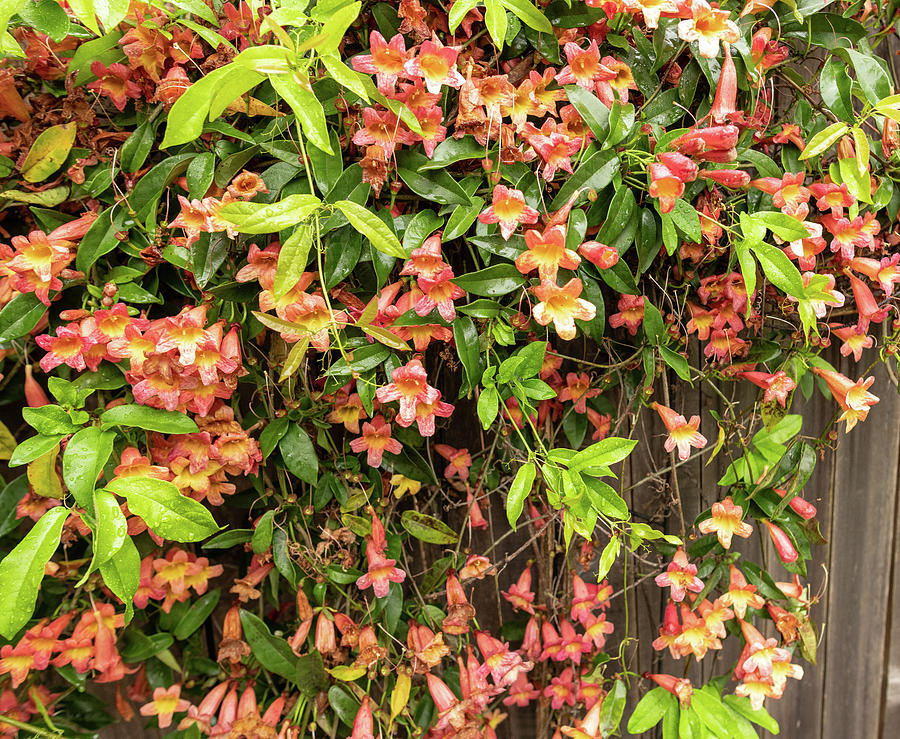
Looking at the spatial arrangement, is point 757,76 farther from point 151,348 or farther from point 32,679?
point 32,679

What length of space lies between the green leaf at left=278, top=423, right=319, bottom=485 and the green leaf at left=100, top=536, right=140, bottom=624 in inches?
9.6

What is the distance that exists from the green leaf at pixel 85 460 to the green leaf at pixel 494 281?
482 millimetres

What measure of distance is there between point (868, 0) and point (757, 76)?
40cm

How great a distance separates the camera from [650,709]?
1.08 meters

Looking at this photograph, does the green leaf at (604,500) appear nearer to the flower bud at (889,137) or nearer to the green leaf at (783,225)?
the green leaf at (783,225)

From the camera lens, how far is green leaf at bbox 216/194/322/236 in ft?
2.09

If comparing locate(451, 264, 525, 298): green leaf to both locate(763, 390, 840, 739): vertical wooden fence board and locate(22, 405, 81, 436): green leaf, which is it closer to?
locate(22, 405, 81, 436): green leaf

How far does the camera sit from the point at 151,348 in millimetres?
801

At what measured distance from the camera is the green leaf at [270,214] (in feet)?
2.09

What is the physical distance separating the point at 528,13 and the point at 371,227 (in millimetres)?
342

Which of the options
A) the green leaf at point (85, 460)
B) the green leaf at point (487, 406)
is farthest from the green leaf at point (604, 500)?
the green leaf at point (85, 460)

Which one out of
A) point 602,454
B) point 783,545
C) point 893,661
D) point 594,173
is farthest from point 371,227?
point 893,661

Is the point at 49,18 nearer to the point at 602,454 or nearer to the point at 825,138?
the point at 602,454

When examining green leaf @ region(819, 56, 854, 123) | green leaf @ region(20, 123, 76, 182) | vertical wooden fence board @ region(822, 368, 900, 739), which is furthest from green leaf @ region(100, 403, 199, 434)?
vertical wooden fence board @ region(822, 368, 900, 739)
